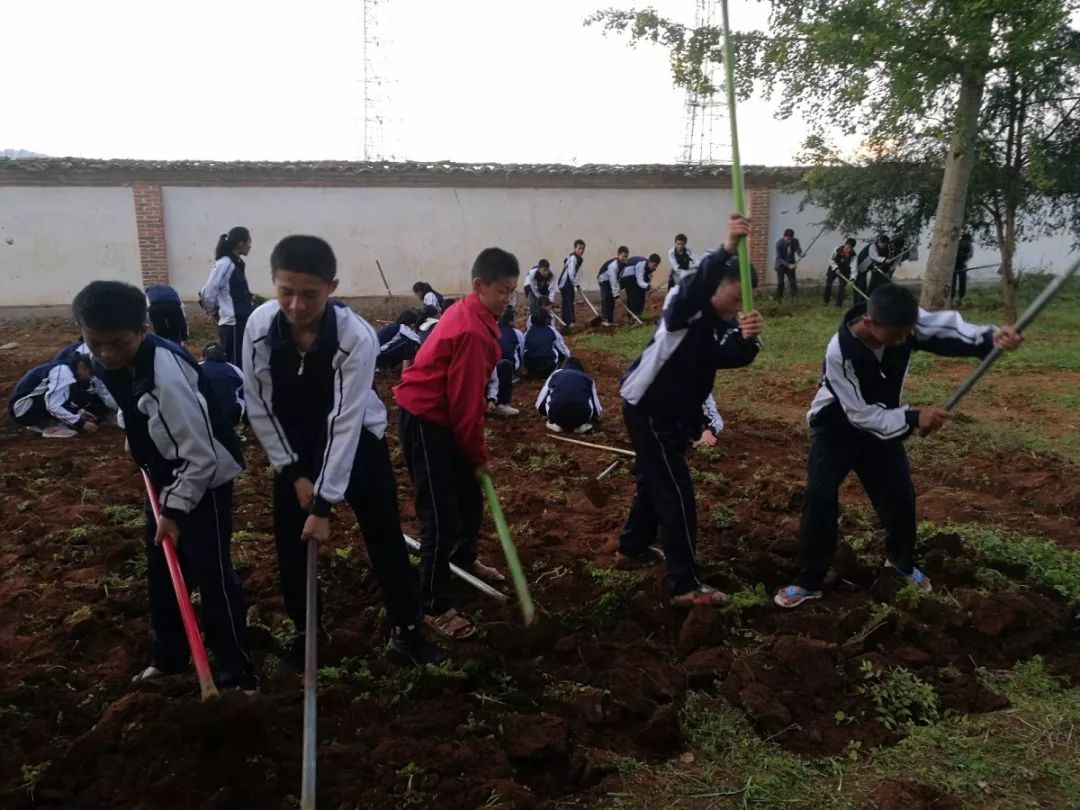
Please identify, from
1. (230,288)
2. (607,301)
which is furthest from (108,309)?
(607,301)

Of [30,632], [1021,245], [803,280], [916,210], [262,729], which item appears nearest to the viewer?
[262,729]

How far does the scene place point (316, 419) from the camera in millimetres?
3139

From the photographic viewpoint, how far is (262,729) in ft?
8.86

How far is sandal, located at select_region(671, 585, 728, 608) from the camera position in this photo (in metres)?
3.80

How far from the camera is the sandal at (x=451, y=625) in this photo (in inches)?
143

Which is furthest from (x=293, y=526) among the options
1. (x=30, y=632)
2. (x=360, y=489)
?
(x=30, y=632)

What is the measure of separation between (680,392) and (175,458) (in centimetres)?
220

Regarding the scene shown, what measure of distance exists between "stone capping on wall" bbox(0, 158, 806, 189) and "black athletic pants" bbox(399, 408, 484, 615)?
14.4 m

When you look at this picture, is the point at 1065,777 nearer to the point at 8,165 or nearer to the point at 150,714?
the point at 150,714

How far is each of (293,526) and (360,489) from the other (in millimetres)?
292

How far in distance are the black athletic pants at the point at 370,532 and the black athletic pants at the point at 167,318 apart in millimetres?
3629

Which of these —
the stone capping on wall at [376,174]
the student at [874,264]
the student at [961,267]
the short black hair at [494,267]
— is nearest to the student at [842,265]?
the student at [874,264]

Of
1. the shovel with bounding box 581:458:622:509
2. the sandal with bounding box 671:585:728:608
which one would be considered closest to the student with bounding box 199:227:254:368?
the shovel with bounding box 581:458:622:509

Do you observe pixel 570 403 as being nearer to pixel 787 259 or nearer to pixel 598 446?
pixel 598 446
